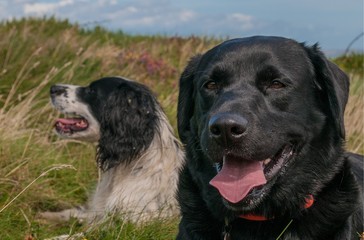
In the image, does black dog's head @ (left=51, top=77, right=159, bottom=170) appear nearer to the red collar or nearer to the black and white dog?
the black and white dog

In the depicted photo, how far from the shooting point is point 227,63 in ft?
12.6

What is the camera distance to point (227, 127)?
134 inches

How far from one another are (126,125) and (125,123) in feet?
0.08

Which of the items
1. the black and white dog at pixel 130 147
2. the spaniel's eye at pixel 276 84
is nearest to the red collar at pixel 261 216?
the spaniel's eye at pixel 276 84

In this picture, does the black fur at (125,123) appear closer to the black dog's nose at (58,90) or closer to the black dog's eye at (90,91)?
the black dog's eye at (90,91)

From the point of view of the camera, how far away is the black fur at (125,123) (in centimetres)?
704

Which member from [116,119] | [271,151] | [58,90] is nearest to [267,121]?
[271,151]

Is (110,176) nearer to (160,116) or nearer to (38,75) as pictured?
(160,116)

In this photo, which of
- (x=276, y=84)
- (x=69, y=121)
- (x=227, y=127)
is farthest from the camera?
(x=69, y=121)

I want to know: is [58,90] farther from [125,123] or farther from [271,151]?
[271,151]

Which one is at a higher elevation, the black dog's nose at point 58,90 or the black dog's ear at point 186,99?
the black dog's ear at point 186,99

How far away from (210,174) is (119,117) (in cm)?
342

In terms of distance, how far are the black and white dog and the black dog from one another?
2568mm

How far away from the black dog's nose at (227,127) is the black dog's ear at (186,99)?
0.82 meters
